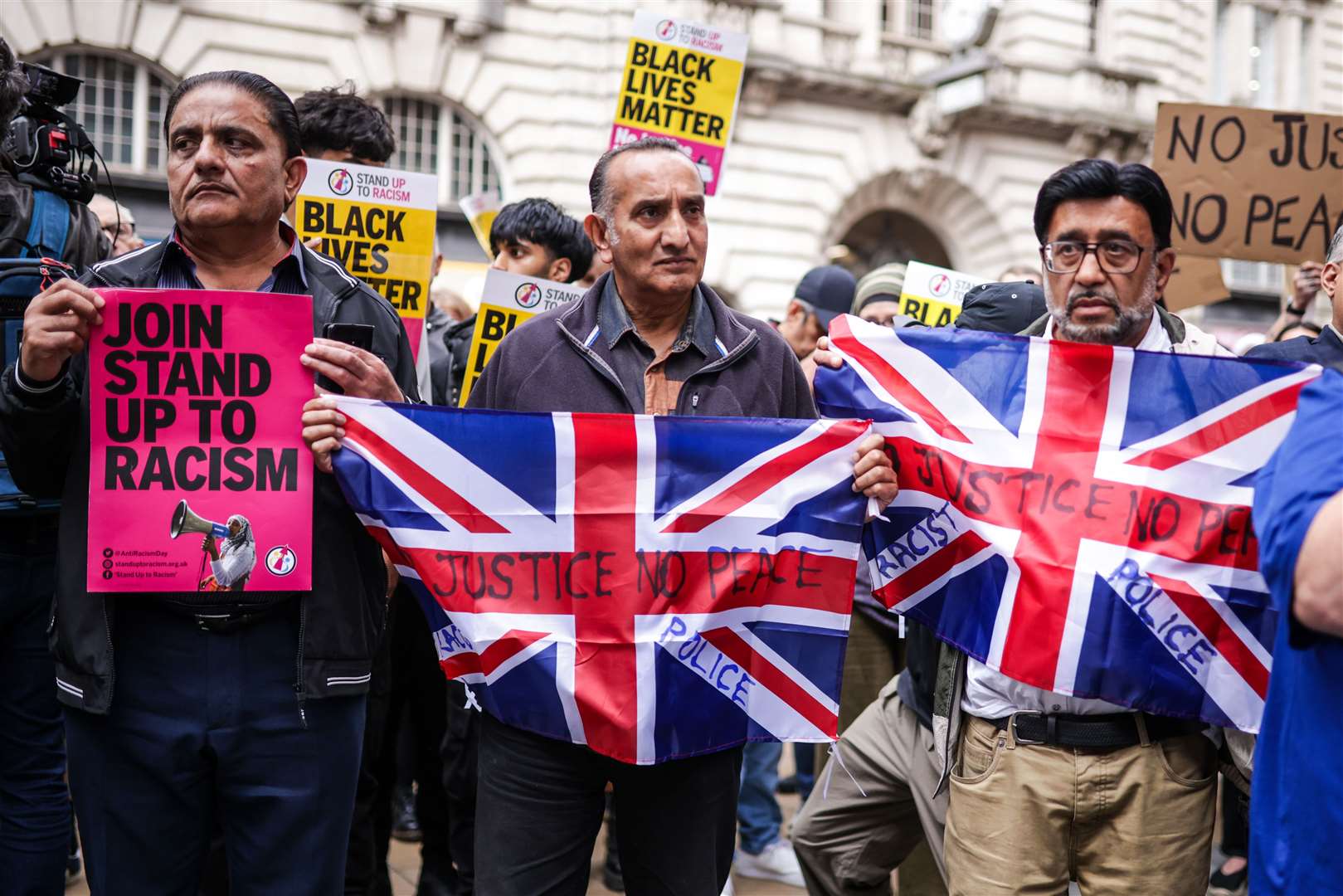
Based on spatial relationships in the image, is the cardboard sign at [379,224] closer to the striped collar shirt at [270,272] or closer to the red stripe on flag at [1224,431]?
the striped collar shirt at [270,272]

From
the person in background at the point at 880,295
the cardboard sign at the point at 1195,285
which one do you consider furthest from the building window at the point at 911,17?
the person in background at the point at 880,295

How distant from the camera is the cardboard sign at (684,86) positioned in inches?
259

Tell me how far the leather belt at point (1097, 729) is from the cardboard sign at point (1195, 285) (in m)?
4.84

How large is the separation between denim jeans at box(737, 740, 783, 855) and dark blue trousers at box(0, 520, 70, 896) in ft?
9.90

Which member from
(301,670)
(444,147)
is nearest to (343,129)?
(301,670)

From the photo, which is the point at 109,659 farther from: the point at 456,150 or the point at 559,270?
the point at 456,150

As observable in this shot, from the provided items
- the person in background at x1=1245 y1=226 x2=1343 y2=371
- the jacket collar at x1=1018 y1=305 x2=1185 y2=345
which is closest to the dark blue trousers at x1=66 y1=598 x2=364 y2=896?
the jacket collar at x1=1018 y1=305 x2=1185 y2=345

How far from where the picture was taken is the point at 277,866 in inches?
110

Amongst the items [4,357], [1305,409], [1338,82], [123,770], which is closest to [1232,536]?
[1305,409]

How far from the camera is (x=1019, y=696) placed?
3059 mm

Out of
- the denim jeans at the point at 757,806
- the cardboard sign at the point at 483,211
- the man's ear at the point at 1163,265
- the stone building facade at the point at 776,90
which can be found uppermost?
the stone building facade at the point at 776,90

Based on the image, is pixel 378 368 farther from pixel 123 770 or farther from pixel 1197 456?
pixel 1197 456

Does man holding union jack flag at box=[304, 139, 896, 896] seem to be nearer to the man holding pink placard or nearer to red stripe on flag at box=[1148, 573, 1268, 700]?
the man holding pink placard

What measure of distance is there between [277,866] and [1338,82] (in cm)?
2812
